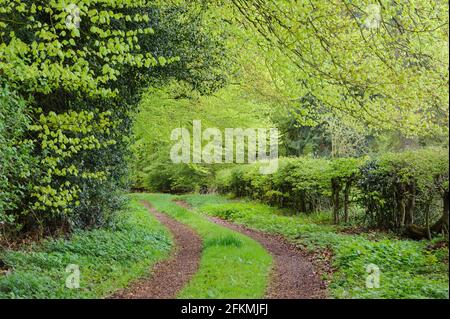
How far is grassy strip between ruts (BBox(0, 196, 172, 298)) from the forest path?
2618 mm

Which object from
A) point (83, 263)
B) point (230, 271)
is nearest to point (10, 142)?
point (83, 263)

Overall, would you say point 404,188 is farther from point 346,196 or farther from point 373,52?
point 373,52

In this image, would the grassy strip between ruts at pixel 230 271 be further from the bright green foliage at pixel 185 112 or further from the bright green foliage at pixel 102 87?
the bright green foliage at pixel 185 112

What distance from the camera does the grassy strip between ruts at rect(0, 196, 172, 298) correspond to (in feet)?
22.6

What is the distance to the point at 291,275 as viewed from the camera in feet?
28.2

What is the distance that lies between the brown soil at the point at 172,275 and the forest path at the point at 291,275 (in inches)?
62.9

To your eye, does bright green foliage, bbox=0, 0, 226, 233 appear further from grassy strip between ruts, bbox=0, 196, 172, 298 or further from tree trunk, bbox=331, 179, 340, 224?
tree trunk, bbox=331, 179, 340, 224

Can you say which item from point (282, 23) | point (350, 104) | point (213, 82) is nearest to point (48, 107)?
point (213, 82)

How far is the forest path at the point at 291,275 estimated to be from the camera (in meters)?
7.12

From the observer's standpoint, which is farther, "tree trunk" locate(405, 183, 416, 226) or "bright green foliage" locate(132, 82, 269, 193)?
"bright green foliage" locate(132, 82, 269, 193)

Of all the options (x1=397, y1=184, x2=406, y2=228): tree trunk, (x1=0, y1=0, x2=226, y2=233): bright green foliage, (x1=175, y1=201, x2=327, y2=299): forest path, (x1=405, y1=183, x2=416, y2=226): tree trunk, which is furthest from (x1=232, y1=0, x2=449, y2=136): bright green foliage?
(x1=397, y1=184, x2=406, y2=228): tree trunk

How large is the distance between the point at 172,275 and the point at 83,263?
68.7 inches

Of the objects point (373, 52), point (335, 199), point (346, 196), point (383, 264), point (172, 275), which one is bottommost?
point (172, 275)

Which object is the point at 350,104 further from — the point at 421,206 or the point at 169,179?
the point at 169,179
